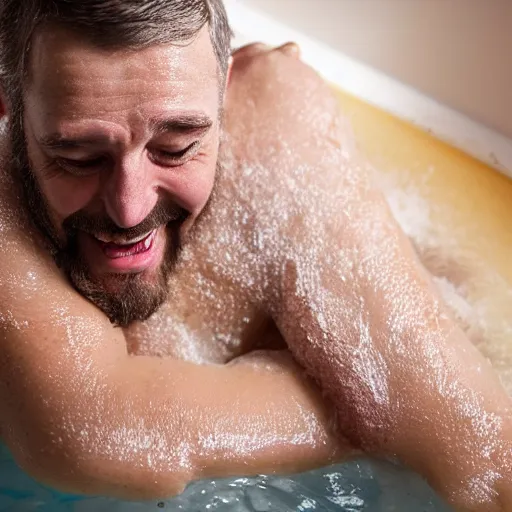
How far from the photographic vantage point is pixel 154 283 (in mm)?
1073

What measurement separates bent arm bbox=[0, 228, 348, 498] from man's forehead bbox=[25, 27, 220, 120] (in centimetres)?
19

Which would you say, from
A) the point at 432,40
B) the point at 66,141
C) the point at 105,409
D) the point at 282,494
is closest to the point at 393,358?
the point at 282,494

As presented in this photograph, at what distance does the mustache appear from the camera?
38.0 inches

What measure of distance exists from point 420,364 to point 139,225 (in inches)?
14.0

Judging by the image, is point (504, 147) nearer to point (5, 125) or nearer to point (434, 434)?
point (434, 434)

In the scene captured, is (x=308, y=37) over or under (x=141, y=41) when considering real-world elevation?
under

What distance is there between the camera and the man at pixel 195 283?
2.93 feet

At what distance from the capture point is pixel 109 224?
96 centimetres

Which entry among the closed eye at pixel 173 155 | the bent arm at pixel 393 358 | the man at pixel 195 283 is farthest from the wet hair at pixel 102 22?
the bent arm at pixel 393 358

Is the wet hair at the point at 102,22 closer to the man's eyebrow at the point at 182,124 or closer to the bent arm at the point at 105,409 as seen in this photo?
the man's eyebrow at the point at 182,124

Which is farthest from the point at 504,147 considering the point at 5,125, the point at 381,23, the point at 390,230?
the point at 5,125

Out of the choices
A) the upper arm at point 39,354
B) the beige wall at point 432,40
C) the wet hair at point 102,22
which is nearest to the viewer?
the wet hair at point 102,22

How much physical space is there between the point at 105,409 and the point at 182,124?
309mm

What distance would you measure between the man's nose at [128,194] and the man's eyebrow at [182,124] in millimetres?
43
